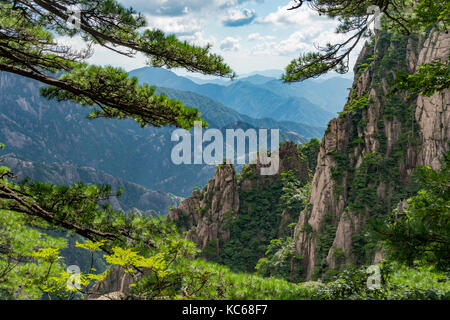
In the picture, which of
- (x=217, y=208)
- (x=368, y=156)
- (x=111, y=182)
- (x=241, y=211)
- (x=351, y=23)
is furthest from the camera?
(x=111, y=182)

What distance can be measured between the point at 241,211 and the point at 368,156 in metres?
17.0

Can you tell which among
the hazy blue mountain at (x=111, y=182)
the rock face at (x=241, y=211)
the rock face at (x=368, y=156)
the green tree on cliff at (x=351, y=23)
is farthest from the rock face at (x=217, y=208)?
the hazy blue mountain at (x=111, y=182)

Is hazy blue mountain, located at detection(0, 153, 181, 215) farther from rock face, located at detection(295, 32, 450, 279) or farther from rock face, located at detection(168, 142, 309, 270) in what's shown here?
rock face, located at detection(295, 32, 450, 279)

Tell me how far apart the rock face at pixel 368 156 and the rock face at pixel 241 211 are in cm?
792

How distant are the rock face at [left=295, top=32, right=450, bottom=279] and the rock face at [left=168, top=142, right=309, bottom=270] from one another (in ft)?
26.0

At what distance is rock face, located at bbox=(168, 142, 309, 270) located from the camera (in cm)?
3586

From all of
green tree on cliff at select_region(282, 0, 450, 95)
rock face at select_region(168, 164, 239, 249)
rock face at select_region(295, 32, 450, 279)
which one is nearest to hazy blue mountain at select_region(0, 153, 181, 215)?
rock face at select_region(168, 164, 239, 249)

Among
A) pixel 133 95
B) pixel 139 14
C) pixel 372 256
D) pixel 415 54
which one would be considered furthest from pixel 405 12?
pixel 415 54

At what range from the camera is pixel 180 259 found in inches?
154

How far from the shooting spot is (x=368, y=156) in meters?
26.6

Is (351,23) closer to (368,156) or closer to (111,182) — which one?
(368,156)

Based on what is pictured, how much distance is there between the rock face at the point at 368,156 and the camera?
79.3 ft

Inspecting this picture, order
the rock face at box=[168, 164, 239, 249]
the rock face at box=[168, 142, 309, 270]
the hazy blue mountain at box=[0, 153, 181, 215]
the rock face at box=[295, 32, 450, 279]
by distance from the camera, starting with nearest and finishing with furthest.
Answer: the rock face at box=[295, 32, 450, 279] < the rock face at box=[168, 142, 309, 270] < the rock face at box=[168, 164, 239, 249] < the hazy blue mountain at box=[0, 153, 181, 215]

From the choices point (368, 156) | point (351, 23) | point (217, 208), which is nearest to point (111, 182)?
point (217, 208)
